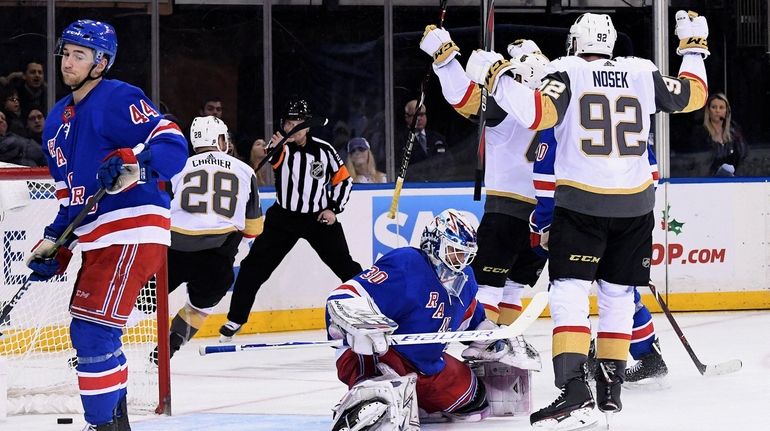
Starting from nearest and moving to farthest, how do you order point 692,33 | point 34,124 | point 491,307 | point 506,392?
point 506,392
point 692,33
point 491,307
point 34,124

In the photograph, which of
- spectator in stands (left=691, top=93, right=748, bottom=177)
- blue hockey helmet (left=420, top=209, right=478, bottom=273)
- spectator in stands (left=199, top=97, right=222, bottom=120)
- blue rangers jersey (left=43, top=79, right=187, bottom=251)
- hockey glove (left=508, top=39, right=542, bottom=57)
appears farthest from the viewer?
spectator in stands (left=691, top=93, right=748, bottom=177)

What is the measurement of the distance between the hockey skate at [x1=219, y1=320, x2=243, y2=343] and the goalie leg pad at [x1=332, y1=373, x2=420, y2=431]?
2.89 meters

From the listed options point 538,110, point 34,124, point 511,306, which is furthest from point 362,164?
point 538,110

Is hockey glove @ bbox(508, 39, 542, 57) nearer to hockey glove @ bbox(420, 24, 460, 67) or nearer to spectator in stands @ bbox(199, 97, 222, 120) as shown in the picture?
hockey glove @ bbox(420, 24, 460, 67)

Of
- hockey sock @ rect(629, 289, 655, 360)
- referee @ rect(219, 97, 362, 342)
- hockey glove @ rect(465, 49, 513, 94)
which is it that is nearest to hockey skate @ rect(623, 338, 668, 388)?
hockey sock @ rect(629, 289, 655, 360)

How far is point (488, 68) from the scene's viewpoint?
14.2ft

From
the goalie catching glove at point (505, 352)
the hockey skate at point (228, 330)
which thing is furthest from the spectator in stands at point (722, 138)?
the goalie catching glove at point (505, 352)

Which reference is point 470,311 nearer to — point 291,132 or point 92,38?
point 92,38

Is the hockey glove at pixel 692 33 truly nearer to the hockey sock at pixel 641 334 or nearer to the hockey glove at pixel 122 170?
the hockey sock at pixel 641 334

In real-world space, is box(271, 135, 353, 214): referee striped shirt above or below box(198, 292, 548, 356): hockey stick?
above

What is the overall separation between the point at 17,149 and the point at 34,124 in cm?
18

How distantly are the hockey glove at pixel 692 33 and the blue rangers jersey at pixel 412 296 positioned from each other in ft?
3.59

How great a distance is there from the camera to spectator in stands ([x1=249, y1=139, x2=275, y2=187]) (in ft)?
25.3

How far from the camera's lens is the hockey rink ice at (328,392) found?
4.49 m
